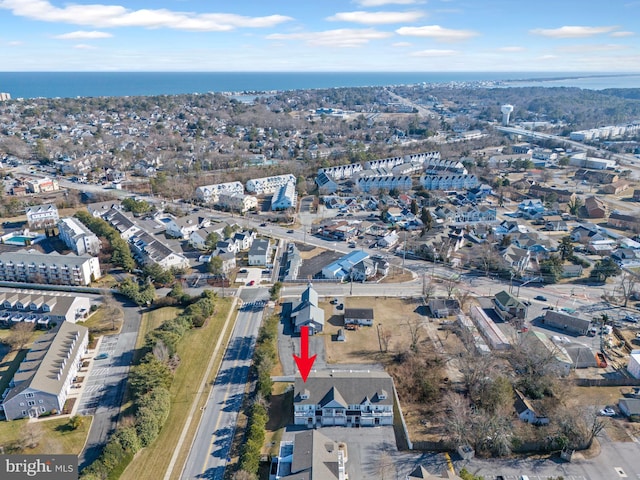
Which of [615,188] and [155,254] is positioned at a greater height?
[615,188]

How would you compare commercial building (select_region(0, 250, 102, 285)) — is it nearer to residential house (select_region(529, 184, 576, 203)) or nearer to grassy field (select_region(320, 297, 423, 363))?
grassy field (select_region(320, 297, 423, 363))

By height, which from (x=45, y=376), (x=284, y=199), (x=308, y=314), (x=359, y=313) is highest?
(x=284, y=199)

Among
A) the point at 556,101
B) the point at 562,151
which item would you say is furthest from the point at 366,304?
the point at 556,101

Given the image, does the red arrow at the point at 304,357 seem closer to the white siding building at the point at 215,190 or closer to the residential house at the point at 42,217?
the white siding building at the point at 215,190

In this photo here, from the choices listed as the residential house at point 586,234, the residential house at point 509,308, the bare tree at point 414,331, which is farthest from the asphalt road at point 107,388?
the residential house at point 586,234

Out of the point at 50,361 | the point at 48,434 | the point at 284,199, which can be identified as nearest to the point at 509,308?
the point at 48,434

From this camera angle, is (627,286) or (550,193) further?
(550,193)

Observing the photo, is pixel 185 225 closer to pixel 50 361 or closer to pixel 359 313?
pixel 50 361
